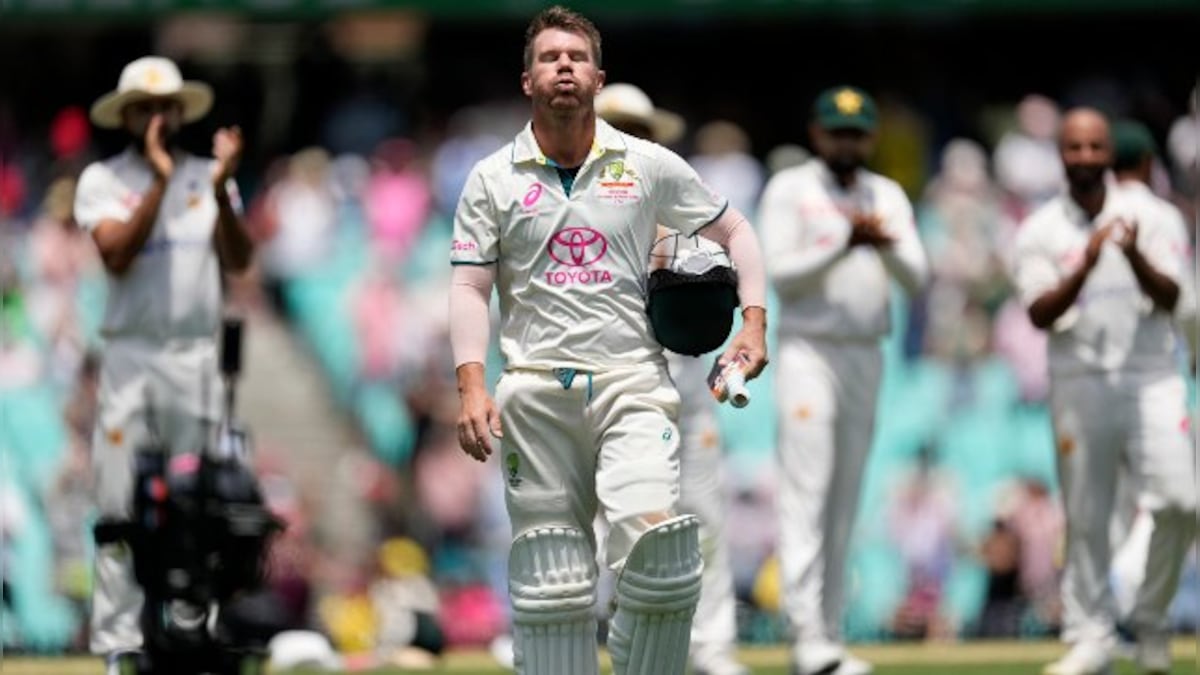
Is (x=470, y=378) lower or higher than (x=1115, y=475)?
higher

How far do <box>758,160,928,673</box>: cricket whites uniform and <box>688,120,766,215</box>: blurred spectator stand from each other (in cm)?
925

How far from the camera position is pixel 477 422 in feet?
34.9

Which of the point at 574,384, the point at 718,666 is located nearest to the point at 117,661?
the point at 718,666

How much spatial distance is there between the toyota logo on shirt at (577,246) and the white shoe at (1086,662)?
477cm

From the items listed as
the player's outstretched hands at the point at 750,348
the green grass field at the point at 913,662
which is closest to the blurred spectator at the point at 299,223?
the green grass field at the point at 913,662

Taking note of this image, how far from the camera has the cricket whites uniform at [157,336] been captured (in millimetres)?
14188

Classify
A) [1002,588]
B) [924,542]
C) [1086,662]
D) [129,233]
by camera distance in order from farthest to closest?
[924,542] → [1002,588] → [1086,662] → [129,233]

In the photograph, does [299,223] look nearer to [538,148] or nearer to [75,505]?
[75,505]

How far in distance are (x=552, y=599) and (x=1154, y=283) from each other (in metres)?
4.92

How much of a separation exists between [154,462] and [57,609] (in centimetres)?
818

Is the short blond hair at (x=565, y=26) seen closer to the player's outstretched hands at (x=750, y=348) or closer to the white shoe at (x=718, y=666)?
the player's outstretched hands at (x=750, y=348)

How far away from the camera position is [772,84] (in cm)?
2719

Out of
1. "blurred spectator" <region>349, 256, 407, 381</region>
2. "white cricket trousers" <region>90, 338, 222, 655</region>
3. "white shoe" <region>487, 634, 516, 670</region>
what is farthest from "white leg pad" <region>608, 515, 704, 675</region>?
"blurred spectator" <region>349, 256, 407, 381</region>

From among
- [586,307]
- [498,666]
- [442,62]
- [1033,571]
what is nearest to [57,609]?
[498,666]
